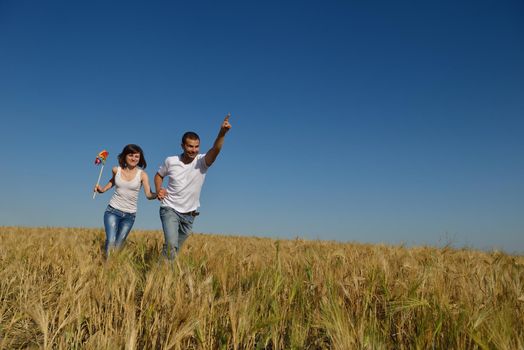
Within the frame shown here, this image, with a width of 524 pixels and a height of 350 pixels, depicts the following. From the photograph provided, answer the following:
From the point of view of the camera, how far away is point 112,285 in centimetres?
211

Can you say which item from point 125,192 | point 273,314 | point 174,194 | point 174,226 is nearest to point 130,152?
point 125,192

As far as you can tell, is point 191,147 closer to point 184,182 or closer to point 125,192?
point 184,182

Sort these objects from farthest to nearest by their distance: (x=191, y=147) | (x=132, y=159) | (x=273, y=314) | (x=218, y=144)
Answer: (x=132, y=159)
(x=191, y=147)
(x=218, y=144)
(x=273, y=314)

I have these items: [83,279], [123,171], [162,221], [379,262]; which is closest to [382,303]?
[379,262]

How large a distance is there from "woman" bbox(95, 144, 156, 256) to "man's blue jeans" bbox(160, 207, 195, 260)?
77 cm

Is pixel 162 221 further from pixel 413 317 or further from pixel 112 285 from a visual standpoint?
pixel 413 317

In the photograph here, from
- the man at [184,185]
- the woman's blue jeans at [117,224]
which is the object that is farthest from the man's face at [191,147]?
the woman's blue jeans at [117,224]

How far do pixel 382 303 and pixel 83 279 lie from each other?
6.28 ft

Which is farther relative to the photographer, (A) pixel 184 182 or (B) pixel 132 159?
(B) pixel 132 159

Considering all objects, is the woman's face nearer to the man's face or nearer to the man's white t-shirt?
the man's white t-shirt

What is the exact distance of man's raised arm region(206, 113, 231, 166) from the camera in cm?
419

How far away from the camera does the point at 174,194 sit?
479 cm

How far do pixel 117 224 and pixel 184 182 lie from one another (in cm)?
157

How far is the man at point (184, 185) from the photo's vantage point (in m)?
4.66
